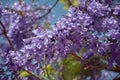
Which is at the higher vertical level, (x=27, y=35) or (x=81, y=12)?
(x=81, y=12)

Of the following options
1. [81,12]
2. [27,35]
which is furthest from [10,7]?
[81,12]

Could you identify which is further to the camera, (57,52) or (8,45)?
(8,45)

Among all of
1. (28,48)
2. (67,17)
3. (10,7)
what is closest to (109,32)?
(67,17)

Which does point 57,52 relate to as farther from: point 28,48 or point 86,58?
point 86,58

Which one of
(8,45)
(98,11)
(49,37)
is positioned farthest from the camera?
(8,45)

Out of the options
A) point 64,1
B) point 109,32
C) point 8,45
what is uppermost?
point 109,32

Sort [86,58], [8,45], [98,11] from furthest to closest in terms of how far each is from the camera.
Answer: [8,45], [86,58], [98,11]

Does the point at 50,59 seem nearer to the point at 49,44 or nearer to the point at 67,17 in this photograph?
the point at 49,44

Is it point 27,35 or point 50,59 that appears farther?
point 27,35

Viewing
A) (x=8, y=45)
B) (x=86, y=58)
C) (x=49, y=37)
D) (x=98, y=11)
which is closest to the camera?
(x=49, y=37)
